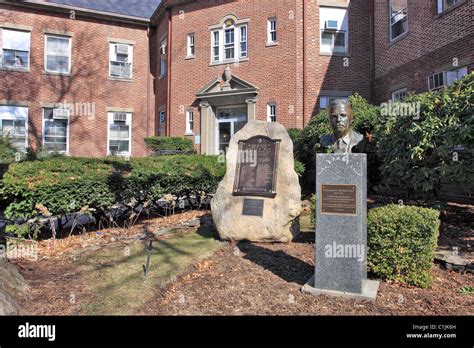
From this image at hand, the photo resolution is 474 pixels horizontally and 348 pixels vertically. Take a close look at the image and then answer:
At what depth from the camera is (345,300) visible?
4.11 metres

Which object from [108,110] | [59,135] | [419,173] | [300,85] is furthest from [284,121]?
[59,135]

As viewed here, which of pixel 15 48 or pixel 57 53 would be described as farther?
pixel 57 53

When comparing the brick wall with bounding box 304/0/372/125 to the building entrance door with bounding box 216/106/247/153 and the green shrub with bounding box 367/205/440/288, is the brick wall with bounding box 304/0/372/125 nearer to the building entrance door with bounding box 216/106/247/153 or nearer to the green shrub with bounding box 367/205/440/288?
the building entrance door with bounding box 216/106/247/153

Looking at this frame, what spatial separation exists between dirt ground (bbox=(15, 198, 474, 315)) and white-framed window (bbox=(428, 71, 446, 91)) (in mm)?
7506

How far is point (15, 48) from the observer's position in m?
18.2

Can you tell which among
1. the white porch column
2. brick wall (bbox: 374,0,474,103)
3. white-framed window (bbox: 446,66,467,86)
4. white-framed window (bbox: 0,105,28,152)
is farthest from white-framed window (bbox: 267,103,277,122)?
white-framed window (bbox: 0,105,28,152)

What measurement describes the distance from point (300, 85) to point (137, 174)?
31.9ft

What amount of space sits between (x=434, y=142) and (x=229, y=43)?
12.6 m

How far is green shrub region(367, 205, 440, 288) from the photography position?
449cm

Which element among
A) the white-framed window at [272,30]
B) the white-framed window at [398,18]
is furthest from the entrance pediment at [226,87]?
the white-framed window at [398,18]

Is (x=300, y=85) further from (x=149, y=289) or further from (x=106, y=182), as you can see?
(x=149, y=289)

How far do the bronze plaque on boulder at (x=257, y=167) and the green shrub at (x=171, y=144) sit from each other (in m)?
10.6

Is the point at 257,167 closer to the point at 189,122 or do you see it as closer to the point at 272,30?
the point at 272,30

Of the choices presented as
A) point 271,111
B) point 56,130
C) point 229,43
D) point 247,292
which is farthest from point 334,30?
point 56,130
